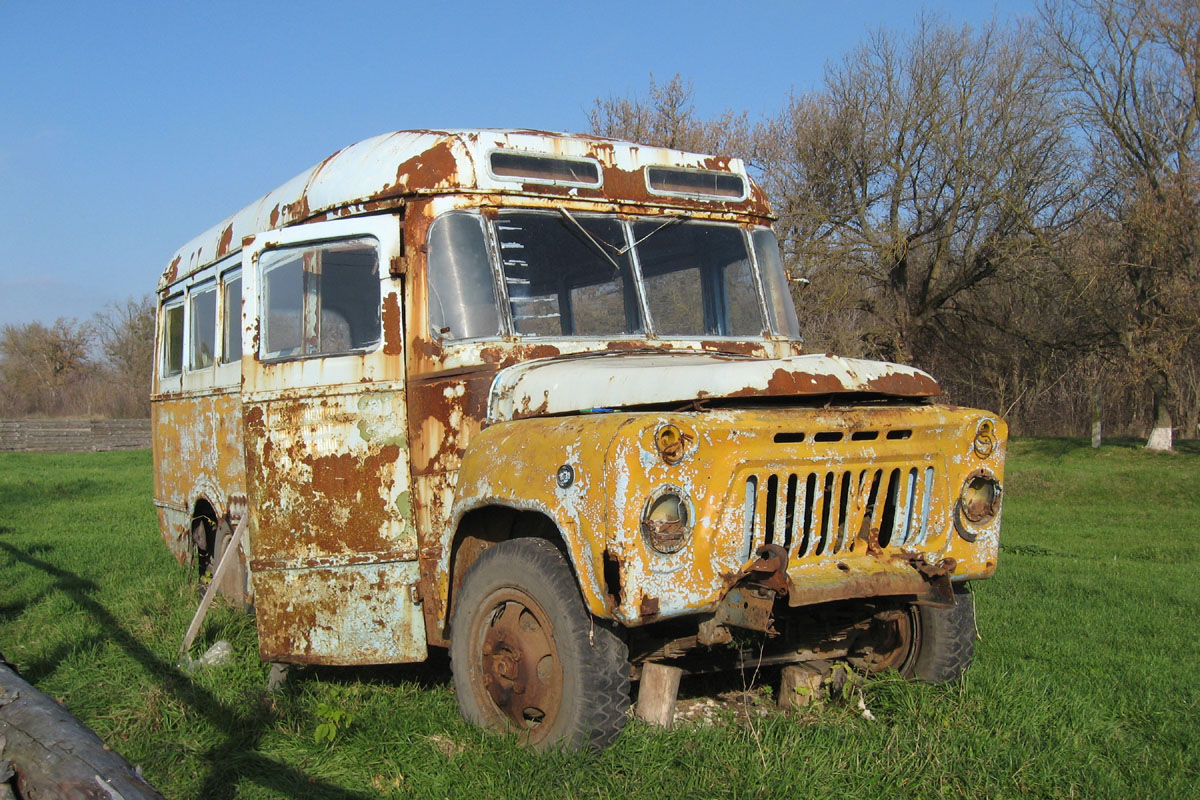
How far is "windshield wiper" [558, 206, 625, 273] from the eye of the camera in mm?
5457

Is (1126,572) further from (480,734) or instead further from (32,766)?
(32,766)

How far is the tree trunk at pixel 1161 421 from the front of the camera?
23938 millimetres

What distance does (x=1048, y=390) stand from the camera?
3098cm

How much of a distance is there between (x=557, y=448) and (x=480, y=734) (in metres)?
1.33

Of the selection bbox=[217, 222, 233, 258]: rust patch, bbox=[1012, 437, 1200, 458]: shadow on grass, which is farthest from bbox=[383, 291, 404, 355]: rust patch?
bbox=[1012, 437, 1200, 458]: shadow on grass

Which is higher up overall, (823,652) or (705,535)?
Answer: (705,535)

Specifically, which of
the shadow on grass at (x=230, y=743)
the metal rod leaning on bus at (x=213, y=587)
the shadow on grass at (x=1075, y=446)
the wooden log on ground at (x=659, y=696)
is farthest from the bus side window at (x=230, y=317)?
the shadow on grass at (x=1075, y=446)

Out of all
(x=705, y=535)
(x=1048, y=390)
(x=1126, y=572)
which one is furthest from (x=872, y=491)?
(x=1048, y=390)

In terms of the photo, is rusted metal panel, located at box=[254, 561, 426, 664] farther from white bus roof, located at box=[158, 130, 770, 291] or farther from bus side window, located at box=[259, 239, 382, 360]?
white bus roof, located at box=[158, 130, 770, 291]

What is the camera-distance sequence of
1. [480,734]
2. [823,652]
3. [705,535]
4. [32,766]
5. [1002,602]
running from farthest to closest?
[1002,602] → [823,652] → [480,734] → [705,535] → [32,766]

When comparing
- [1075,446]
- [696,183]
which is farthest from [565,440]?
[1075,446]

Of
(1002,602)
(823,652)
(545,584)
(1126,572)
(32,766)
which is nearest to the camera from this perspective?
(32,766)

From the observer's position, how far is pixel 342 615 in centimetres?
534

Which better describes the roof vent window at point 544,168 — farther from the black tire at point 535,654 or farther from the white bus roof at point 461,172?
the black tire at point 535,654
